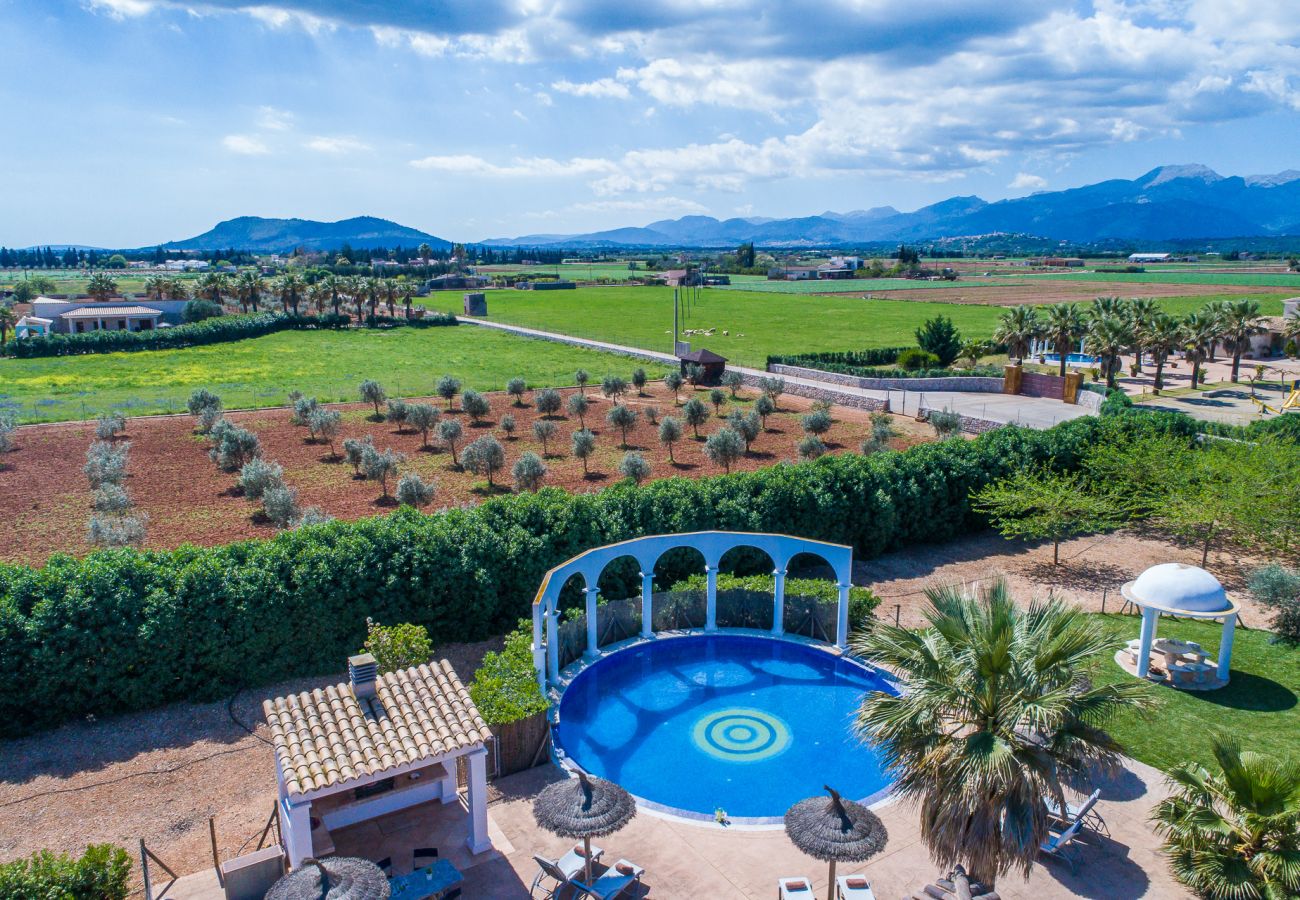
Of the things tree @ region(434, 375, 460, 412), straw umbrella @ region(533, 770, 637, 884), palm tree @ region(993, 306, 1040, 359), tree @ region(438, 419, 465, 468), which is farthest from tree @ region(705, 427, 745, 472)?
palm tree @ region(993, 306, 1040, 359)

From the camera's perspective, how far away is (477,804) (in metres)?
11.8

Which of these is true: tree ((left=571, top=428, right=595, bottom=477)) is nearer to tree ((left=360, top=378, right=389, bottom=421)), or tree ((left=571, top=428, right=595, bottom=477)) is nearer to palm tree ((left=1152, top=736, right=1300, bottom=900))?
tree ((left=360, top=378, right=389, bottom=421))

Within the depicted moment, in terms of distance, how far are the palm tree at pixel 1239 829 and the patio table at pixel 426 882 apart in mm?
9429

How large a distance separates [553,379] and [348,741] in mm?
46555

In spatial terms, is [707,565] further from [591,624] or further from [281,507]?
[281,507]

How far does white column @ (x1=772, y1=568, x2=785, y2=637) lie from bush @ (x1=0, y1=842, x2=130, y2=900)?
43.4 feet

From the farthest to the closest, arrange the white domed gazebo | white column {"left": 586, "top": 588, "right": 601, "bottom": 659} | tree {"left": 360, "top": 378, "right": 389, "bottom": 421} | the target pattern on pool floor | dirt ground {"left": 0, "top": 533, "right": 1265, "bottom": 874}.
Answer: tree {"left": 360, "top": 378, "right": 389, "bottom": 421}
white column {"left": 586, "top": 588, "right": 601, "bottom": 659}
the white domed gazebo
the target pattern on pool floor
dirt ground {"left": 0, "top": 533, "right": 1265, "bottom": 874}

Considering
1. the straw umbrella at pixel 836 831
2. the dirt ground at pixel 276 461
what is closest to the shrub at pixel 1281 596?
the straw umbrella at pixel 836 831

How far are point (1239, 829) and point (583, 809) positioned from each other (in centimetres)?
811

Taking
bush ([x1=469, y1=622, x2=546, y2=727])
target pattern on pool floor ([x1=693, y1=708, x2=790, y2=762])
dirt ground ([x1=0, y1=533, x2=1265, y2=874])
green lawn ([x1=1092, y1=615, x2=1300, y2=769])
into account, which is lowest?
target pattern on pool floor ([x1=693, y1=708, x2=790, y2=762])

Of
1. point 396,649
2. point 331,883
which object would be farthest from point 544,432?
point 331,883

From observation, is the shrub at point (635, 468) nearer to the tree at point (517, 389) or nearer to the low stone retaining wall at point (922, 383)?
the tree at point (517, 389)

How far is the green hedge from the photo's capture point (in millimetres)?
15070

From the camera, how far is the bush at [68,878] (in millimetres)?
9422
